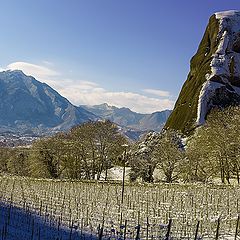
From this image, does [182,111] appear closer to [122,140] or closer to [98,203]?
[122,140]

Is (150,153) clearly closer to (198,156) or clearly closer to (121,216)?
(198,156)

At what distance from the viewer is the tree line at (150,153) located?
53.6m

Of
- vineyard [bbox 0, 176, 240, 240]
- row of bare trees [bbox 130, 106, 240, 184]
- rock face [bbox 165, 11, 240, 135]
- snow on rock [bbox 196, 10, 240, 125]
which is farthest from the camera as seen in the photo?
snow on rock [bbox 196, 10, 240, 125]

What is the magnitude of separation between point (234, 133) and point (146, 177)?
1781 centimetres

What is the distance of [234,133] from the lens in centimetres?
5038

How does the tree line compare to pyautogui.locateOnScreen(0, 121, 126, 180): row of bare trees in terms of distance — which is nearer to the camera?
the tree line

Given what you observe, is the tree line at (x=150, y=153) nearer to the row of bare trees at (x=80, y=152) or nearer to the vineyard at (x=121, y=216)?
the row of bare trees at (x=80, y=152)

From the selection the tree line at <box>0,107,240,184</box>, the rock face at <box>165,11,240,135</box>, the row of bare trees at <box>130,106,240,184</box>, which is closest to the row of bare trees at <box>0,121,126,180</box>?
the tree line at <box>0,107,240,184</box>

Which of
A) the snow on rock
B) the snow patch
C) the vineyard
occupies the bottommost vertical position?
the vineyard

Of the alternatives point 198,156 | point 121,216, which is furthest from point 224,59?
point 121,216

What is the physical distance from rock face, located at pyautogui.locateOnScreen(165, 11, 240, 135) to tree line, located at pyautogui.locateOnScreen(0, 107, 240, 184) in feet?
69.6

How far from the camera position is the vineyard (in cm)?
1912

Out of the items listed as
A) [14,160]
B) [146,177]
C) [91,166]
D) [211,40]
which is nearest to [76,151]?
[91,166]

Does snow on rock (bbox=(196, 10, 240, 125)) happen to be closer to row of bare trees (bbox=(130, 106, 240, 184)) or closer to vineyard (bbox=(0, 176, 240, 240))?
row of bare trees (bbox=(130, 106, 240, 184))
